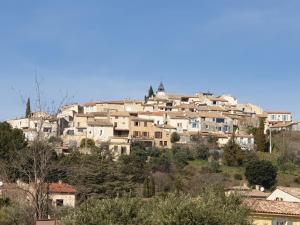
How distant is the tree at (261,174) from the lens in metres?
77.6

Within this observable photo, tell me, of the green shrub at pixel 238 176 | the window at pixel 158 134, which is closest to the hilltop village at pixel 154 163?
the window at pixel 158 134

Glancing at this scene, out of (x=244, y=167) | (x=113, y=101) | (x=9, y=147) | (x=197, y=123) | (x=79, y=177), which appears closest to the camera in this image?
(x=79, y=177)

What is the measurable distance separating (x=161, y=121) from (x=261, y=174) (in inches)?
1136

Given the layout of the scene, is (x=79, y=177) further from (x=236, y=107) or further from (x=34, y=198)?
(x=236, y=107)

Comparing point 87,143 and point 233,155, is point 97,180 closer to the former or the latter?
point 233,155

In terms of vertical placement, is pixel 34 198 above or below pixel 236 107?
below

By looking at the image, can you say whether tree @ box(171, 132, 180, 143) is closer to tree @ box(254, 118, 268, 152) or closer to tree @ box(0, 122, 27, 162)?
tree @ box(254, 118, 268, 152)

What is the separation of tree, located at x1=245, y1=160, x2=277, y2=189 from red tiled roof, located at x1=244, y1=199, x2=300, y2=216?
4201 cm

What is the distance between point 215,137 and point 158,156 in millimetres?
13734

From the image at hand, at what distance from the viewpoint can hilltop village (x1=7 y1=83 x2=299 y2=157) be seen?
95.2 meters

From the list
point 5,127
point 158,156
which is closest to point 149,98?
point 158,156

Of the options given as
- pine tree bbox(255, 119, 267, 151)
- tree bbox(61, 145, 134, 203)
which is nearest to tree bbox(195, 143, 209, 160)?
pine tree bbox(255, 119, 267, 151)

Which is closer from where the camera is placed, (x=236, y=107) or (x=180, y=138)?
(x=180, y=138)

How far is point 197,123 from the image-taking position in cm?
10369
